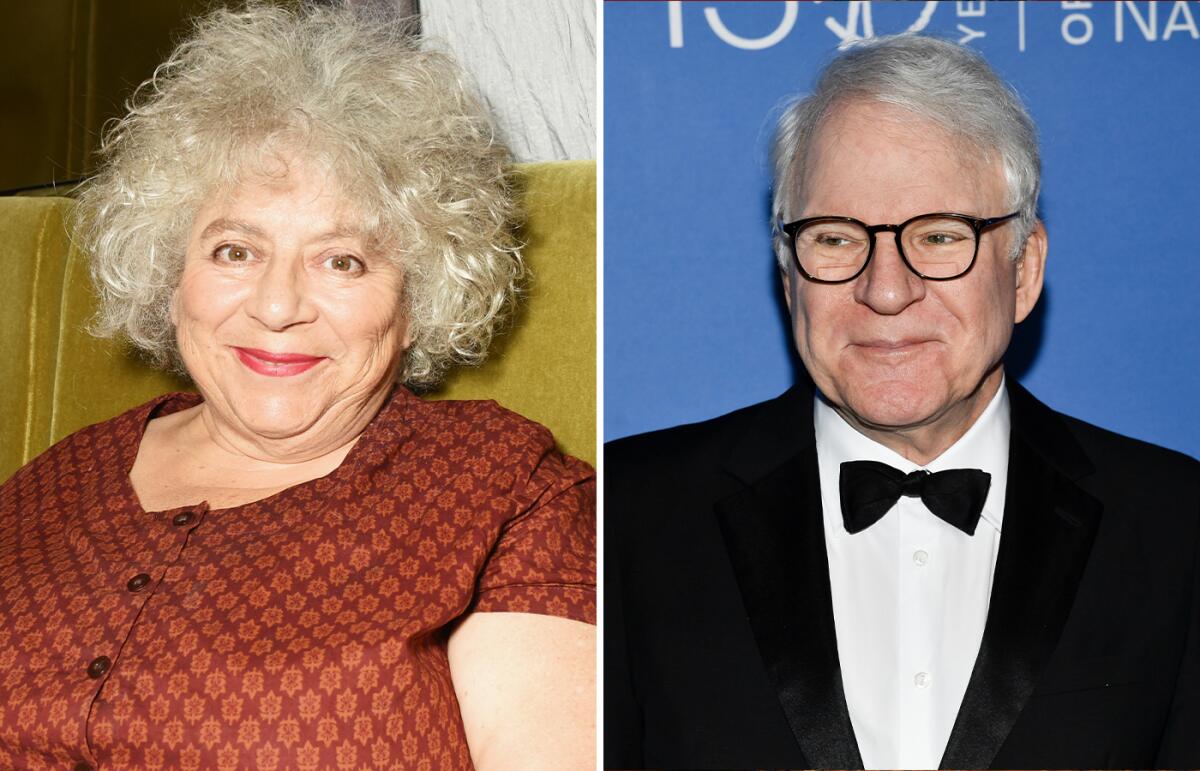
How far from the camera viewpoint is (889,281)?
1.14 metres

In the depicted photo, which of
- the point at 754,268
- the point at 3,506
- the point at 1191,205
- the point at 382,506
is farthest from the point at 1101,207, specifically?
the point at 3,506

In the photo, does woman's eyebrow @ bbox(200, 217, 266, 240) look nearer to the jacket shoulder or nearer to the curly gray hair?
the curly gray hair

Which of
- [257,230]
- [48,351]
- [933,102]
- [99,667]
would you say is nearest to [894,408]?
[933,102]

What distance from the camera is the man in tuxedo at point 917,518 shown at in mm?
1158

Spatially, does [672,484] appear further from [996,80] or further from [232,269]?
[232,269]

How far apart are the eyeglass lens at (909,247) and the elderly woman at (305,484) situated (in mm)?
→ 602

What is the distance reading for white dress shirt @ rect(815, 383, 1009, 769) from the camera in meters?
1.18

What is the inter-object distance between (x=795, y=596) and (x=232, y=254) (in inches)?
35.6

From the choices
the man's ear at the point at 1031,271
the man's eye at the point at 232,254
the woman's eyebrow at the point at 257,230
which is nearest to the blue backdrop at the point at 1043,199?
the man's ear at the point at 1031,271

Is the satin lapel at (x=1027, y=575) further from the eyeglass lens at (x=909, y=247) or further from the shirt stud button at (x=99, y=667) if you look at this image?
the shirt stud button at (x=99, y=667)

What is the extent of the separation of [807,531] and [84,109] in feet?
6.12

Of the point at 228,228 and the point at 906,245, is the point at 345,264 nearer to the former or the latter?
the point at 228,228

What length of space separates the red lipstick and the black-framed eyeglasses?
764 mm

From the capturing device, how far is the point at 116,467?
1.74m
